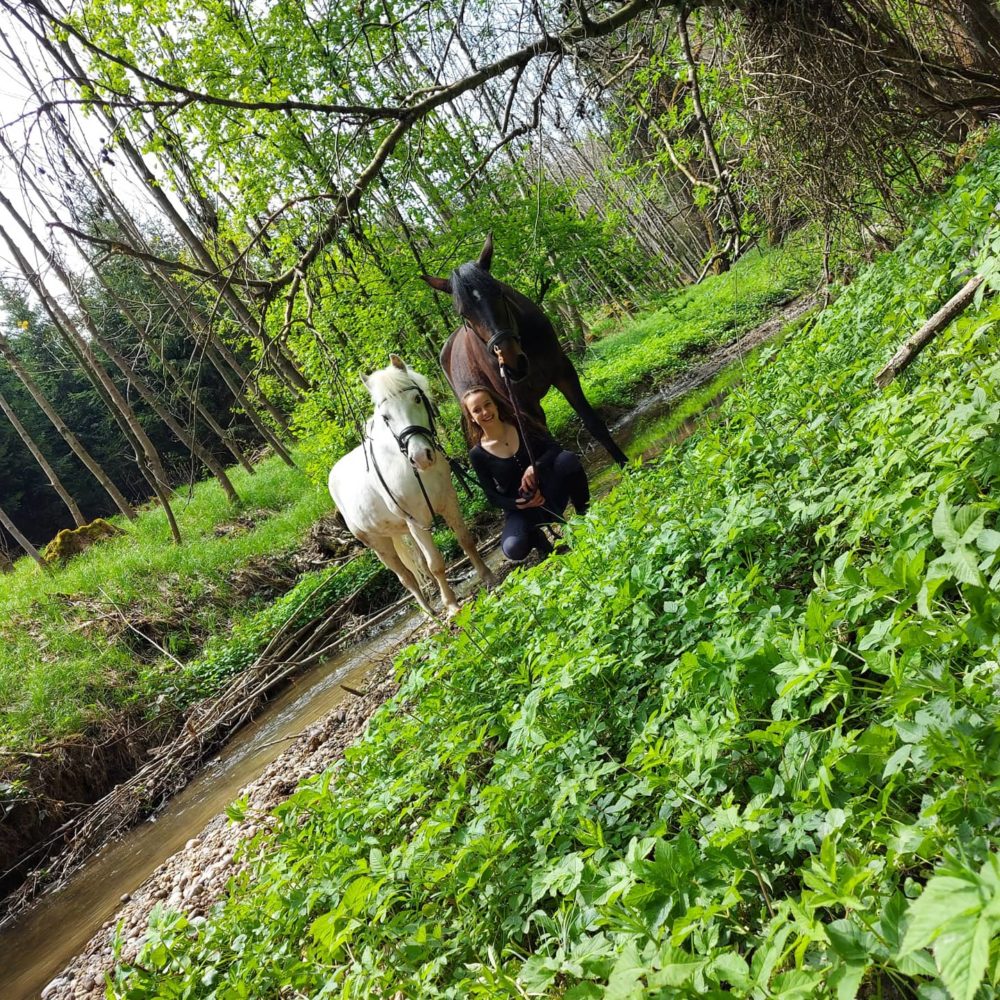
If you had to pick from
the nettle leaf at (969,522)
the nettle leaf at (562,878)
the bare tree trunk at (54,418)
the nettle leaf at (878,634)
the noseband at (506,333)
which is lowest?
the nettle leaf at (562,878)

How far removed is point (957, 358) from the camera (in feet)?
8.10

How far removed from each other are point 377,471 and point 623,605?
3.70m

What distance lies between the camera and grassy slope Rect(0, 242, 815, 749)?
8781 millimetres

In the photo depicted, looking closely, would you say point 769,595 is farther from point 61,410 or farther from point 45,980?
point 61,410

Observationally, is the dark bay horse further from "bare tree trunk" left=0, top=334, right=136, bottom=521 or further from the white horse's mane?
"bare tree trunk" left=0, top=334, right=136, bottom=521

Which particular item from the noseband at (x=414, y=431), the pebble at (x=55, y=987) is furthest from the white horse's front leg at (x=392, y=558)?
the pebble at (x=55, y=987)

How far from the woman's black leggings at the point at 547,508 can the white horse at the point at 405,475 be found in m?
0.70

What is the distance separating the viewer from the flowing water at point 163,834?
17.6 feet

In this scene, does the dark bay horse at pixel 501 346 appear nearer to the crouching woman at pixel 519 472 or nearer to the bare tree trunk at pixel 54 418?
the crouching woman at pixel 519 472

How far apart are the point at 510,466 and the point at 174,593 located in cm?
858

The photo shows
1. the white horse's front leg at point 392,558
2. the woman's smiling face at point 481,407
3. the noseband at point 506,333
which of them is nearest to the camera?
the noseband at point 506,333

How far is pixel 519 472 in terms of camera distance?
5621mm

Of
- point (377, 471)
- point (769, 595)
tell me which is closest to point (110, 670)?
point (377, 471)

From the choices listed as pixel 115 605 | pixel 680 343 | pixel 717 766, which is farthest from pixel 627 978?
pixel 680 343
